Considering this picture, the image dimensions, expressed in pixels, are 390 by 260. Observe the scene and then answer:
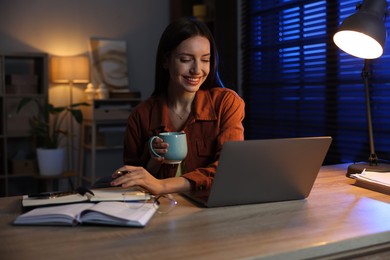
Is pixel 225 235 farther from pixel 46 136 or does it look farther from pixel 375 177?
pixel 46 136

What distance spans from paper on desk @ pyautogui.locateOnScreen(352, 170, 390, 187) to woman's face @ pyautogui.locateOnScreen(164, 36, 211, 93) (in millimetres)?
645

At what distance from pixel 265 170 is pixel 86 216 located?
479mm

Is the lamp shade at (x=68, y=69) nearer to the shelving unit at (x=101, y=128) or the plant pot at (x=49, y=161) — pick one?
the shelving unit at (x=101, y=128)

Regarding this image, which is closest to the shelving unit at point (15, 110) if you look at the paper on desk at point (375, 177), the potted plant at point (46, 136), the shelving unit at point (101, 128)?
the potted plant at point (46, 136)

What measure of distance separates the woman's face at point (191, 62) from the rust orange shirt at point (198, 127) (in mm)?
109

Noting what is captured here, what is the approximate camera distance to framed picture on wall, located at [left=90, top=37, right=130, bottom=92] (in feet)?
14.1

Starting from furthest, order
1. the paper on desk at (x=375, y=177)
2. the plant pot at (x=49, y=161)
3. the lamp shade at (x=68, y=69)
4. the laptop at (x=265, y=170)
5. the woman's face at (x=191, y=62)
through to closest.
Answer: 1. the lamp shade at (x=68, y=69)
2. the plant pot at (x=49, y=161)
3. the woman's face at (x=191, y=62)
4. the paper on desk at (x=375, y=177)
5. the laptop at (x=265, y=170)

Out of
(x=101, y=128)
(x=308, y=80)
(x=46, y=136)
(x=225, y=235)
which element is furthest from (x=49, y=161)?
(x=225, y=235)

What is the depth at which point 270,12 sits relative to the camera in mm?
3680

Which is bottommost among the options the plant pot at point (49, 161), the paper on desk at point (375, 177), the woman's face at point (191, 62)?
the plant pot at point (49, 161)

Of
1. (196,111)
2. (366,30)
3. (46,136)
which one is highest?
(366,30)

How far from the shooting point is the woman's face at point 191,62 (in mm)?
1668

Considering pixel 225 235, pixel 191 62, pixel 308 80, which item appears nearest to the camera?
pixel 225 235

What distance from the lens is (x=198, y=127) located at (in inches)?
68.3
